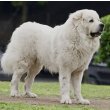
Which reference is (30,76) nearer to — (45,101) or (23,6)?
(45,101)

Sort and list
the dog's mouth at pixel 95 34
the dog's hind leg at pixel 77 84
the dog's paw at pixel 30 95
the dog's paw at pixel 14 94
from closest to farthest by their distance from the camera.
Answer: the dog's mouth at pixel 95 34 → the dog's hind leg at pixel 77 84 → the dog's paw at pixel 14 94 → the dog's paw at pixel 30 95

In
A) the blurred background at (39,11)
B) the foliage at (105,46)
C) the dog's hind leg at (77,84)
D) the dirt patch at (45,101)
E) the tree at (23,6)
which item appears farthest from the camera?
the blurred background at (39,11)

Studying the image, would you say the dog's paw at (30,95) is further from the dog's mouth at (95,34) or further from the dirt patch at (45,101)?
the dog's mouth at (95,34)

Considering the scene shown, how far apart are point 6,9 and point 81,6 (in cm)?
448

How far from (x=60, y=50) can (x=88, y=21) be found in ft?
2.85

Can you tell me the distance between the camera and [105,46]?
21516mm

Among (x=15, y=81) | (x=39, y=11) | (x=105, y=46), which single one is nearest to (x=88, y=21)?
(x=15, y=81)

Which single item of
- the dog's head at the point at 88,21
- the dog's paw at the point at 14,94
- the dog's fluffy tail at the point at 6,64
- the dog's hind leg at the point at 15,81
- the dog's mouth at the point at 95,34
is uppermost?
the dog's head at the point at 88,21

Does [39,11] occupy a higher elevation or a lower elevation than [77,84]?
lower

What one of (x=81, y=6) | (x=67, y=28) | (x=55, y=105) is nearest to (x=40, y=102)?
(x=55, y=105)

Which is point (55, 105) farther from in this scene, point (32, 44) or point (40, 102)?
point (32, 44)

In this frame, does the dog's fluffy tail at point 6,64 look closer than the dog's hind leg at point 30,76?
Yes

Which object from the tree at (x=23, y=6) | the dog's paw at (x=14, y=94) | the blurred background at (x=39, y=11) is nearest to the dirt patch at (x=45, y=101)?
the dog's paw at (x=14, y=94)

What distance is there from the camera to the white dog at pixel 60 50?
12914 millimetres
